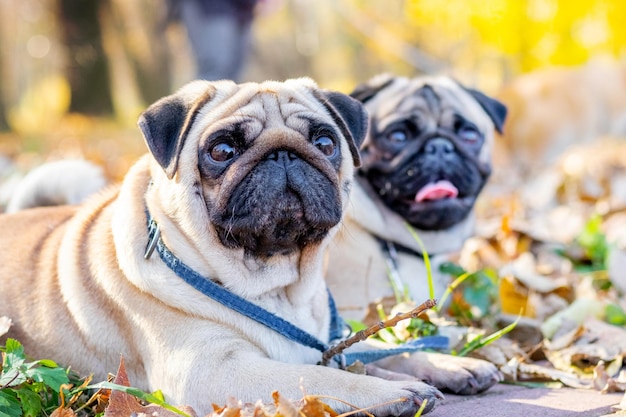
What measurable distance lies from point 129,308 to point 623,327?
2.15 metres

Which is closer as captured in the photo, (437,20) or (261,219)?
(261,219)


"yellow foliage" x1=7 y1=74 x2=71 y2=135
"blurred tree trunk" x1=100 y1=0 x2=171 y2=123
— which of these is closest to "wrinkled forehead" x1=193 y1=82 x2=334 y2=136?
"yellow foliage" x1=7 y1=74 x2=71 y2=135

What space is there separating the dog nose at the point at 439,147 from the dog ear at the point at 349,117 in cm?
105

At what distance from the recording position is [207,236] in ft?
8.71

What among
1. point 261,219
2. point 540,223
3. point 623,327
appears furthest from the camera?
point 540,223

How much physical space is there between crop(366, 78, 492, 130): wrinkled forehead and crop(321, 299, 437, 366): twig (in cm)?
172

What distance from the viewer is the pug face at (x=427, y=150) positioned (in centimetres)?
397

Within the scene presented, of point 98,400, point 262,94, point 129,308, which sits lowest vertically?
point 98,400

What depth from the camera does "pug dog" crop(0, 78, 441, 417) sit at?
244cm

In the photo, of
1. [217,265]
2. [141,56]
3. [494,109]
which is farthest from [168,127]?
[141,56]

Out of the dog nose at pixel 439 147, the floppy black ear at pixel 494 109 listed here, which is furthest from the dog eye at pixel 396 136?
the floppy black ear at pixel 494 109

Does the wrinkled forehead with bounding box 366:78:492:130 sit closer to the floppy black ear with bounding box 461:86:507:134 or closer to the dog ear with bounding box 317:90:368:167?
the floppy black ear with bounding box 461:86:507:134

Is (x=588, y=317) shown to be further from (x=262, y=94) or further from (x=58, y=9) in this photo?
(x=58, y=9)

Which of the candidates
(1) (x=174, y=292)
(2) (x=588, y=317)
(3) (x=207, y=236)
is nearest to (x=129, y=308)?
(1) (x=174, y=292)
